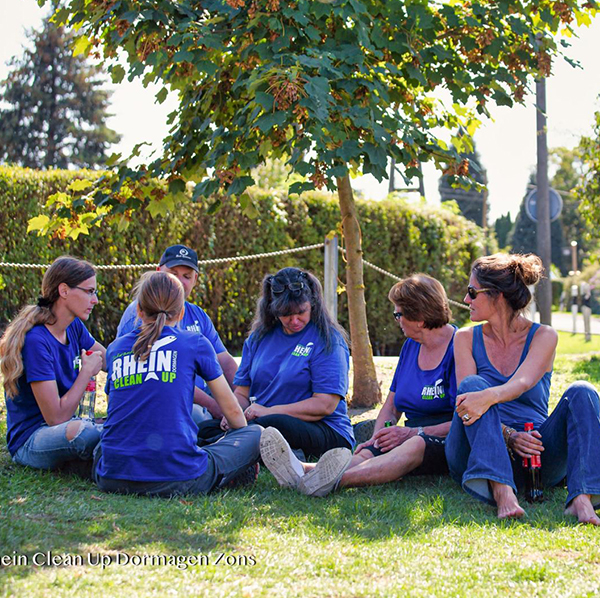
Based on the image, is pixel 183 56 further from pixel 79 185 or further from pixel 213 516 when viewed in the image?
pixel 213 516

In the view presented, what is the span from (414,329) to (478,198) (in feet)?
208

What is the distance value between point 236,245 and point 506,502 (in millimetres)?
8206

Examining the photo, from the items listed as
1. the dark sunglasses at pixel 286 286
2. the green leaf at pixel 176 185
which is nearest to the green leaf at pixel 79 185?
the green leaf at pixel 176 185

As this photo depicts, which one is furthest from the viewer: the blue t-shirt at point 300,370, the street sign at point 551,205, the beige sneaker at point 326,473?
the street sign at point 551,205

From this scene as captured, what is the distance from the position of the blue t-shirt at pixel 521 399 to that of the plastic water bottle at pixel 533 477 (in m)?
0.21

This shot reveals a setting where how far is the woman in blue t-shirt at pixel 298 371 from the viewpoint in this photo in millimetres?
4461

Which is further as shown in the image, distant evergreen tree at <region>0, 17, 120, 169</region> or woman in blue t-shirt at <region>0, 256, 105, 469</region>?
distant evergreen tree at <region>0, 17, 120, 169</region>

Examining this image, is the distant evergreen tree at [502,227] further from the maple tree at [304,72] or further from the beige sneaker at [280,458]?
the beige sneaker at [280,458]

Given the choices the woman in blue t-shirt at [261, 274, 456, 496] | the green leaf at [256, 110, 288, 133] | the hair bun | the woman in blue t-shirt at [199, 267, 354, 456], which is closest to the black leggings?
the woman in blue t-shirt at [199, 267, 354, 456]

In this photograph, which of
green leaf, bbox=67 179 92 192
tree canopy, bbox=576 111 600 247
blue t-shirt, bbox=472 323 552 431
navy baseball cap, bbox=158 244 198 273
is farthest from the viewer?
tree canopy, bbox=576 111 600 247

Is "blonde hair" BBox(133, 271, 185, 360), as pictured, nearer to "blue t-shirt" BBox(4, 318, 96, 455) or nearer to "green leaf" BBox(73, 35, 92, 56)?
"blue t-shirt" BBox(4, 318, 96, 455)

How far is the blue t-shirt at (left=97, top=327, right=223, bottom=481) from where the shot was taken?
364 centimetres

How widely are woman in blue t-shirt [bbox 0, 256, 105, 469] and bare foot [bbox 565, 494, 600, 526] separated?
2354mm

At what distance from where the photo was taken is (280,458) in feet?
12.6
